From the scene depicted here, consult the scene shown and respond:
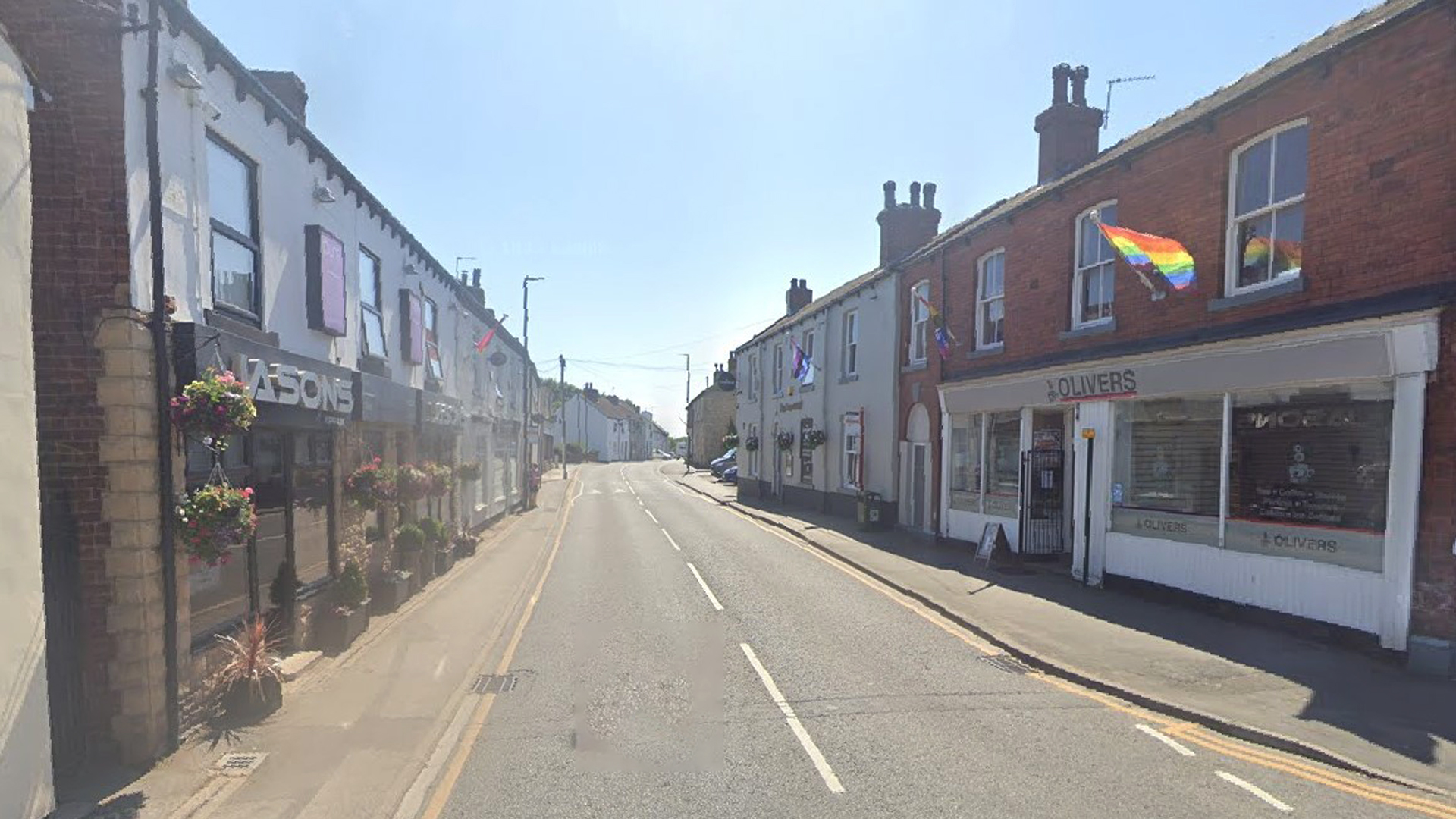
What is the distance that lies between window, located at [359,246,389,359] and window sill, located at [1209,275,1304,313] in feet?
42.2

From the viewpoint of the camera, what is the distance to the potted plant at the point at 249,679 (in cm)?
660

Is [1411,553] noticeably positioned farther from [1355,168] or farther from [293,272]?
[293,272]

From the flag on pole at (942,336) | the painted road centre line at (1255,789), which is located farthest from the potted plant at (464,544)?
the painted road centre line at (1255,789)

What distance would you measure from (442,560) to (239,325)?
7.83m

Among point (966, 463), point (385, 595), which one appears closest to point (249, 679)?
point (385, 595)

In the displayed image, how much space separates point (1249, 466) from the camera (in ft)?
31.4

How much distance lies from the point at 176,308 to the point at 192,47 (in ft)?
8.62

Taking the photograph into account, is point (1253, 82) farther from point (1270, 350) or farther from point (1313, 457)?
point (1313, 457)

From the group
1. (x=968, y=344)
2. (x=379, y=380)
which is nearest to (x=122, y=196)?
(x=379, y=380)

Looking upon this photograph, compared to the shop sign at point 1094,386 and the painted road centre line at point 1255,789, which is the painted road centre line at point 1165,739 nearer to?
the painted road centre line at point 1255,789

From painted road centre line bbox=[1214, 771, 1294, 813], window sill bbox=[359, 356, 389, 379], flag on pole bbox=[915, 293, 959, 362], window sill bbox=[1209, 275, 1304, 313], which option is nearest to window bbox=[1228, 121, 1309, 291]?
window sill bbox=[1209, 275, 1304, 313]

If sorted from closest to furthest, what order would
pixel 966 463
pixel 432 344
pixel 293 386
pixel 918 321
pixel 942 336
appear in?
pixel 293 386 → pixel 432 344 → pixel 966 463 → pixel 942 336 → pixel 918 321

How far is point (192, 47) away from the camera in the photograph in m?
6.74

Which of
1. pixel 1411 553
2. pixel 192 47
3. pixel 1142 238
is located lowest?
pixel 1411 553
